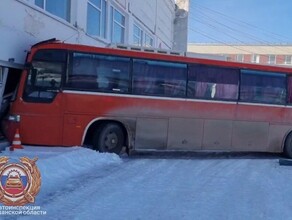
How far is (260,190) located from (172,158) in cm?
393

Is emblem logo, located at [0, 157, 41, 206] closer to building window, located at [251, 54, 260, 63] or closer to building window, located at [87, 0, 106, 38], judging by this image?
building window, located at [87, 0, 106, 38]

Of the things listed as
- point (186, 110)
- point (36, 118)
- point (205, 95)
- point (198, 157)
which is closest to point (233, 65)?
point (205, 95)

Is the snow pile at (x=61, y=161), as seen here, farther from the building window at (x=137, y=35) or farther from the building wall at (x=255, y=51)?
the building wall at (x=255, y=51)

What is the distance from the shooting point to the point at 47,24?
12.9m

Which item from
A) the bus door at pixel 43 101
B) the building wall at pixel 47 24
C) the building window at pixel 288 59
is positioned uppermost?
the building window at pixel 288 59

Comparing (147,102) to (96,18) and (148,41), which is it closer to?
(96,18)

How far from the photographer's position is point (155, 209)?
5.98 metres

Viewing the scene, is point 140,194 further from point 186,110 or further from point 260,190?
point 186,110

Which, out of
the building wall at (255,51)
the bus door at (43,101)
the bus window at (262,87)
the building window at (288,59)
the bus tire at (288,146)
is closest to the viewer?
the bus door at (43,101)

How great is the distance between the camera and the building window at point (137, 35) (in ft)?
83.7

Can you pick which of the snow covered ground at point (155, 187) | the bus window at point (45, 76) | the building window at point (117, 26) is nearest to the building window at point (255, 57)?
the building window at point (117, 26)

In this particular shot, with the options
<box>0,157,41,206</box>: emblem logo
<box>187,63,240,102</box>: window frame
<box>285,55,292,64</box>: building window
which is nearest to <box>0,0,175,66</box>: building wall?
<box>0,157,41,206</box>: emblem logo

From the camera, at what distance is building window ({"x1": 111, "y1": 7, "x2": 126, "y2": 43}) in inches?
811

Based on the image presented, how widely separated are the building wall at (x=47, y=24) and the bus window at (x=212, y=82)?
490 cm
